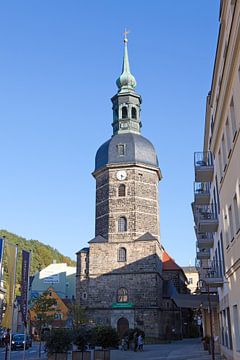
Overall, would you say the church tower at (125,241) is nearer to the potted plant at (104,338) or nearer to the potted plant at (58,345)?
the potted plant at (104,338)

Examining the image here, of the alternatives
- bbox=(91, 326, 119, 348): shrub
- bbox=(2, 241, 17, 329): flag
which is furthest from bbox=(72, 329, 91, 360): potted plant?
bbox=(2, 241, 17, 329): flag

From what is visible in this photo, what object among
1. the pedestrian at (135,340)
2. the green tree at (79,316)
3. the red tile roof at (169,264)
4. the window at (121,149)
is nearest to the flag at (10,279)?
the pedestrian at (135,340)

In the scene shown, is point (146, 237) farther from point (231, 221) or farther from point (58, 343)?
point (231, 221)

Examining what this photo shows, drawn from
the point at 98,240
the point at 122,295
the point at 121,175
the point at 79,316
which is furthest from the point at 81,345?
the point at 121,175

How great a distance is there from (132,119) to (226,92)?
36.6m

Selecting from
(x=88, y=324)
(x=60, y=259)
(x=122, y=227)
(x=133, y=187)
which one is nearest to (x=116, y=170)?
(x=133, y=187)

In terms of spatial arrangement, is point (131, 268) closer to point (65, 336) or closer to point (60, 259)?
point (65, 336)

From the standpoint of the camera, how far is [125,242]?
45406 mm

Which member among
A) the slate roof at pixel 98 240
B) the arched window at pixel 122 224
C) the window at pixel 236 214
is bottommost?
the window at pixel 236 214

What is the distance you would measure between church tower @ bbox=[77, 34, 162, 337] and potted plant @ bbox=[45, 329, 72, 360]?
25.3 m

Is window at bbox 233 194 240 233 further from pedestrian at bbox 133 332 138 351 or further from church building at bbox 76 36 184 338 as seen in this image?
church building at bbox 76 36 184 338

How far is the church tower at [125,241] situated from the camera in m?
43.4

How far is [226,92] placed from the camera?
14.3 m

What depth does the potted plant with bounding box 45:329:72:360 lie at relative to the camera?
18344 millimetres
